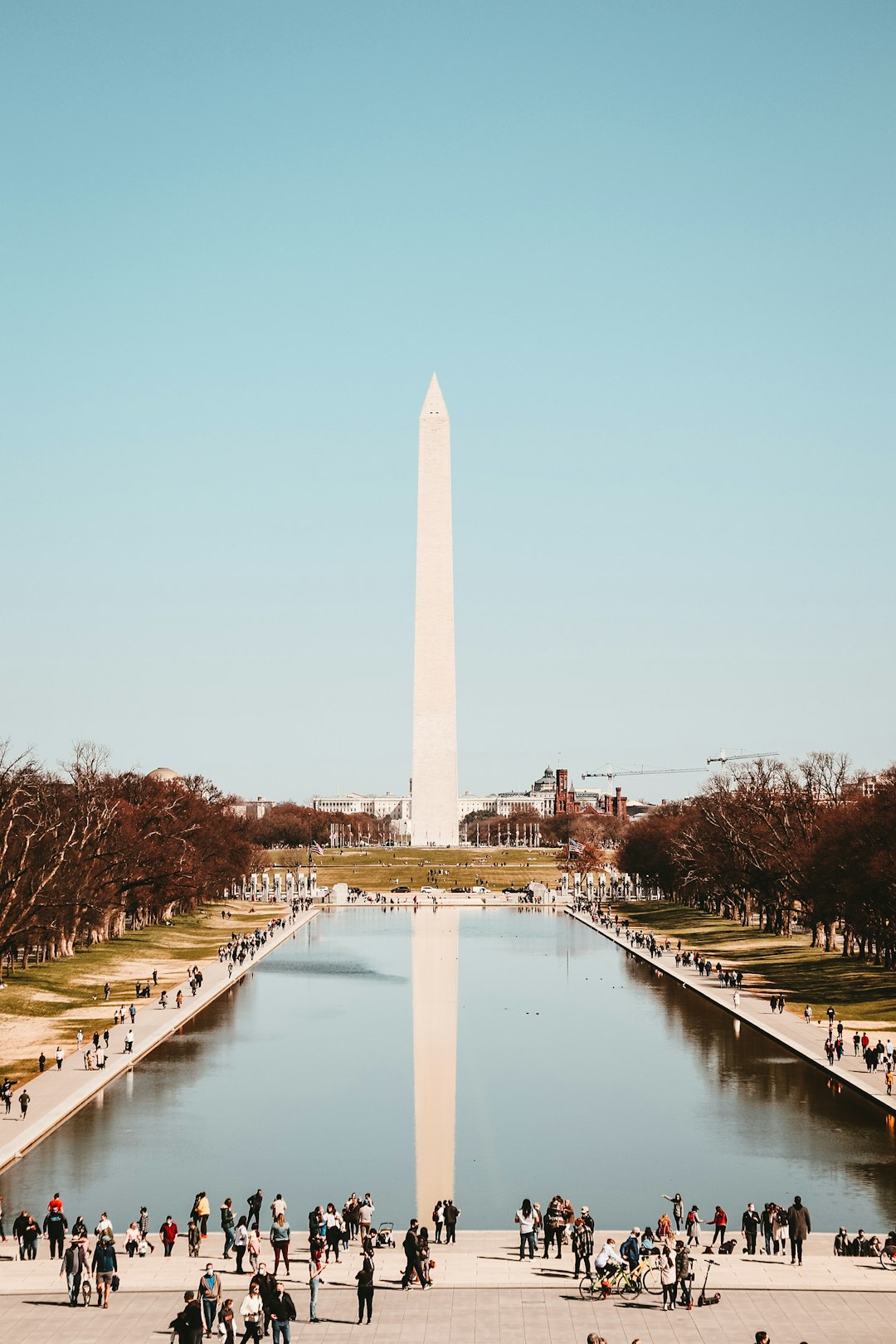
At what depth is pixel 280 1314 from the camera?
19.5 m

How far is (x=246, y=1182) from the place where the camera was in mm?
30625

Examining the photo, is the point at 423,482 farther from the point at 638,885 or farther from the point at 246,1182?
the point at 246,1182

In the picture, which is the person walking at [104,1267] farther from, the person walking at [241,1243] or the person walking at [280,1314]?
the person walking at [280,1314]

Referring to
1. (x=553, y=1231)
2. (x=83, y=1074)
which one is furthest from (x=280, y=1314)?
(x=83, y=1074)

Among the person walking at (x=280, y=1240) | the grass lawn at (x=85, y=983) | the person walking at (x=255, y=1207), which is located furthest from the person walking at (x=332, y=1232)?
the grass lawn at (x=85, y=983)

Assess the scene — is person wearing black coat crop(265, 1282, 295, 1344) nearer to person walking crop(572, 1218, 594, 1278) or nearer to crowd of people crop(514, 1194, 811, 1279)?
crowd of people crop(514, 1194, 811, 1279)

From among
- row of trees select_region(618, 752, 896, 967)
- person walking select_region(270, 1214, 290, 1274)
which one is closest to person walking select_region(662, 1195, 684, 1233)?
person walking select_region(270, 1214, 290, 1274)

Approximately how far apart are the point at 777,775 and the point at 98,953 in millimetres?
52632

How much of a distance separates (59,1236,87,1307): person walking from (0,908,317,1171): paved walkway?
9537 millimetres

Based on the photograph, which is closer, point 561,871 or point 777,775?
point 777,775

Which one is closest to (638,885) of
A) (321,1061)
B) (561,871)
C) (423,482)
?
(561,871)

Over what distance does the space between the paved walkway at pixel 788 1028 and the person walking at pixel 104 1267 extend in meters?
21.0

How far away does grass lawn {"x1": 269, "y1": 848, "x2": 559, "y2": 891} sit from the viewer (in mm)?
137500

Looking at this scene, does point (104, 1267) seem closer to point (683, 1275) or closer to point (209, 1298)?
point (209, 1298)
